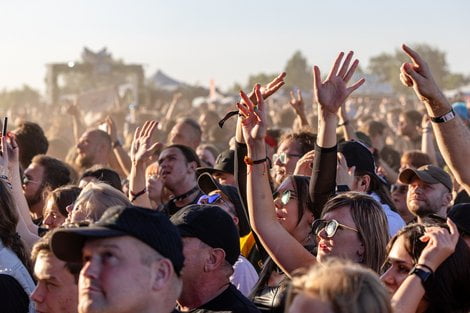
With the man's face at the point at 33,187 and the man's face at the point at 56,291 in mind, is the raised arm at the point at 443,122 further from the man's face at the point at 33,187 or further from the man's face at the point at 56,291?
the man's face at the point at 33,187

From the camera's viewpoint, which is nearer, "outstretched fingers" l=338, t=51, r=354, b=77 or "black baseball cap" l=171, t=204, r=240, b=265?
"black baseball cap" l=171, t=204, r=240, b=265

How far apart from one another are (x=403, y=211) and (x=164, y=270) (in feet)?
16.4

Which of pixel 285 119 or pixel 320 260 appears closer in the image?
pixel 320 260

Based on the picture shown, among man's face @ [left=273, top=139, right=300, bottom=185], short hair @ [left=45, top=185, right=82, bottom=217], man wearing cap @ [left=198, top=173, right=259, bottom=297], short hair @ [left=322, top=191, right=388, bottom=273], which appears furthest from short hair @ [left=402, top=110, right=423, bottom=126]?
short hair @ [left=322, top=191, right=388, bottom=273]

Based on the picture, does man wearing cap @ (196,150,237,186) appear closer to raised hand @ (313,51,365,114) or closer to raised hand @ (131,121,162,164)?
raised hand @ (131,121,162,164)

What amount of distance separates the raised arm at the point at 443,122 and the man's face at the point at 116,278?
1.85 metres

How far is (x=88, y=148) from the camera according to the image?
10.3 meters

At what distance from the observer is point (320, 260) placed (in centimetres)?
479

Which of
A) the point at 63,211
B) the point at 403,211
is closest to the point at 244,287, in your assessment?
the point at 63,211

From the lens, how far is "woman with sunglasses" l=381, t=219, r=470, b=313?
4.04 meters

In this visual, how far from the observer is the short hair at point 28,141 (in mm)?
9672

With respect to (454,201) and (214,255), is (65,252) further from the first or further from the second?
(454,201)

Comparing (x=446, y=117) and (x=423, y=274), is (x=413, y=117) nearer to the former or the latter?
(x=446, y=117)

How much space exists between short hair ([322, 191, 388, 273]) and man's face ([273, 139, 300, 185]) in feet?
9.04
